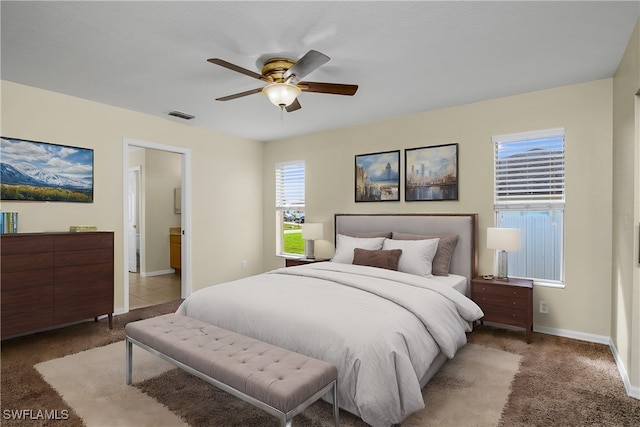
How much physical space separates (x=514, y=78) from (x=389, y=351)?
9.46 ft

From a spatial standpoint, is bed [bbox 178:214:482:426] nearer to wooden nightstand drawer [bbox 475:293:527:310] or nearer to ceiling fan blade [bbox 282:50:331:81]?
wooden nightstand drawer [bbox 475:293:527:310]

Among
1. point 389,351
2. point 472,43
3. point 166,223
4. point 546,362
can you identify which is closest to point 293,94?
point 472,43

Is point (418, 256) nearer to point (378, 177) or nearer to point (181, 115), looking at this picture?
point (378, 177)

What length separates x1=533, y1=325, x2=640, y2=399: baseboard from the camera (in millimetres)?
2387

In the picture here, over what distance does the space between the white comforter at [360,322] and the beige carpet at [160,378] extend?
0.26 metres

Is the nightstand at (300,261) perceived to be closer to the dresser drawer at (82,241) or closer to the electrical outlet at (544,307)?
the dresser drawer at (82,241)

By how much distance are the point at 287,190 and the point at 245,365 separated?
4278mm

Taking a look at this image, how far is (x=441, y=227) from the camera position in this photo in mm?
4098

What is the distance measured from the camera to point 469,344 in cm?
333

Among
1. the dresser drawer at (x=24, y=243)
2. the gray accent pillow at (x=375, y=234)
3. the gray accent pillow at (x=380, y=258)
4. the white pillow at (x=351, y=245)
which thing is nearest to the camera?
the dresser drawer at (x=24, y=243)

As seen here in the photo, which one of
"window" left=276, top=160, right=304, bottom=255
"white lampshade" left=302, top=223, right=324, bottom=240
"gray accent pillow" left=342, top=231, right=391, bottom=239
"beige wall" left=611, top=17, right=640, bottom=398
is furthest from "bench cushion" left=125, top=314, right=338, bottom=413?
"window" left=276, top=160, right=304, bottom=255

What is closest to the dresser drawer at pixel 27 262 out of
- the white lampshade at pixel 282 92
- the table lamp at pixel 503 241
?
the white lampshade at pixel 282 92

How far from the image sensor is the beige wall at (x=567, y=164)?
333 centimetres

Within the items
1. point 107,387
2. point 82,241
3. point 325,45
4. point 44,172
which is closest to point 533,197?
point 325,45
